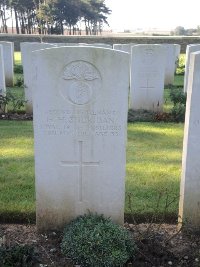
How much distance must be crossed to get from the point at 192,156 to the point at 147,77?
583 centimetres

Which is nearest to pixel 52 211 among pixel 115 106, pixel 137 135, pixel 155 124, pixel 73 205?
pixel 73 205

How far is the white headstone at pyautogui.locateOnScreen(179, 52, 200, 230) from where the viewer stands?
3.58 m

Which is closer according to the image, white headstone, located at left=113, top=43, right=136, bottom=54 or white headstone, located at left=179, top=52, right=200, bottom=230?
white headstone, located at left=179, top=52, right=200, bottom=230

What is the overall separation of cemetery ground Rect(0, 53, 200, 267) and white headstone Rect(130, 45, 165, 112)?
179 cm

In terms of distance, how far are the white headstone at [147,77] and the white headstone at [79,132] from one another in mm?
5841

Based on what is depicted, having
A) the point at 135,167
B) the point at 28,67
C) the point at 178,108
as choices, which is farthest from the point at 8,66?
the point at 135,167

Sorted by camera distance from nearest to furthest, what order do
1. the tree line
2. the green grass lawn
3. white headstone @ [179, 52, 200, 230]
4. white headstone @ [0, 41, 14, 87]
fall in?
white headstone @ [179, 52, 200, 230]
the green grass lawn
white headstone @ [0, 41, 14, 87]
the tree line

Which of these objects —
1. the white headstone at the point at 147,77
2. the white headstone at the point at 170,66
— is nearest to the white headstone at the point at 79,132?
the white headstone at the point at 147,77

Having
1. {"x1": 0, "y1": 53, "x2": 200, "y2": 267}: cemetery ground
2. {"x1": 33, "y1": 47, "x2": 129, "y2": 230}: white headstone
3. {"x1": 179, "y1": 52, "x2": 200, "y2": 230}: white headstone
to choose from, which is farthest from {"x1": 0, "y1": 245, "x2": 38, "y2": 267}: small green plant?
{"x1": 179, "y1": 52, "x2": 200, "y2": 230}: white headstone

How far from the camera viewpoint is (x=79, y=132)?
11.9ft

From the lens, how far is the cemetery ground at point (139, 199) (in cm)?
354

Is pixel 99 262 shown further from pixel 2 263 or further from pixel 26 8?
pixel 26 8

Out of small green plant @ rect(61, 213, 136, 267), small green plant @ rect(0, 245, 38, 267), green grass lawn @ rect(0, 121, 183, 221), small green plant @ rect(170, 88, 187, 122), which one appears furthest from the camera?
small green plant @ rect(170, 88, 187, 122)

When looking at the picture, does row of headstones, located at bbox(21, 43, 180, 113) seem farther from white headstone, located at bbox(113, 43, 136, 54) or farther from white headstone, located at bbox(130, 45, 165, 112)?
white headstone, located at bbox(113, 43, 136, 54)
